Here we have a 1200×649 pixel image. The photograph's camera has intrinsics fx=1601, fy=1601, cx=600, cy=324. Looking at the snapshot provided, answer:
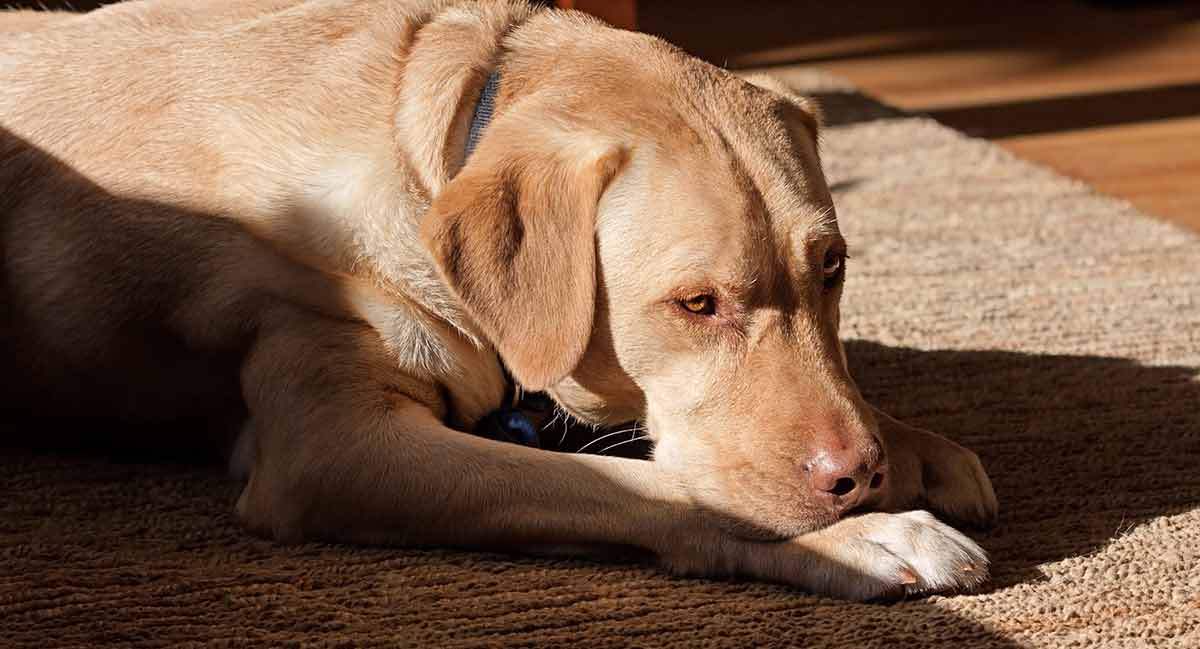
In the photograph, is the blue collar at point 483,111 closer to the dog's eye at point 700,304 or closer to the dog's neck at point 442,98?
the dog's neck at point 442,98

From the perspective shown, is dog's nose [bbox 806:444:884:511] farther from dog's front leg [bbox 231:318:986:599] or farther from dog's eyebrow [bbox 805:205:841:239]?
dog's eyebrow [bbox 805:205:841:239]

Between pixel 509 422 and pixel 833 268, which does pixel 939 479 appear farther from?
pixel 509 422

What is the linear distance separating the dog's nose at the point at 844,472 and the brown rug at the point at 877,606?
14 cm

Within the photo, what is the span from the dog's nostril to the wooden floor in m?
2.37

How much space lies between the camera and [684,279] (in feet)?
6.92

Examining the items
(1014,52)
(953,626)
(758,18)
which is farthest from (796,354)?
(758,18)

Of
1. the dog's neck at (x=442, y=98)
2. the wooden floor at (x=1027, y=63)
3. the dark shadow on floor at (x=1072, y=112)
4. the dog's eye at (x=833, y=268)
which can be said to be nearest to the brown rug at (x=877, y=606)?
the dog's eye at (x=833, y=268)

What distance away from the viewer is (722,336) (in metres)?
2.13

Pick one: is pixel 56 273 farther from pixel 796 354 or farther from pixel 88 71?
pixel 796 354

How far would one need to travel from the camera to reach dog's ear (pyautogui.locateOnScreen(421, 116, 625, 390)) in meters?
2.12

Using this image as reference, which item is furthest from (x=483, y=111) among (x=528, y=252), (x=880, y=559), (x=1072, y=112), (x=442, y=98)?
(x=1072, y=112)

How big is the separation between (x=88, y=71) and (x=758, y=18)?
16.9 feet

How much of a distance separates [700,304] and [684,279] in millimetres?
45

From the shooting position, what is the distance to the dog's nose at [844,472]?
2.03m
